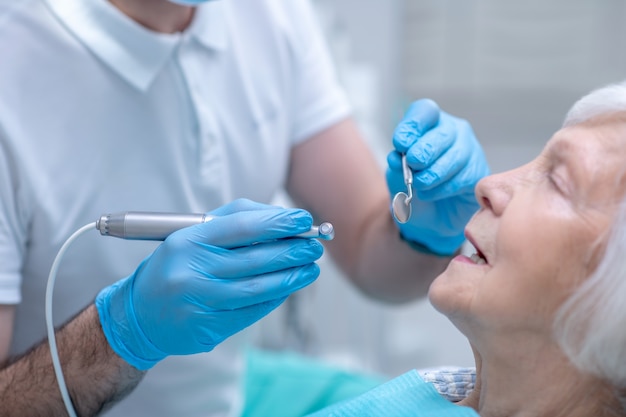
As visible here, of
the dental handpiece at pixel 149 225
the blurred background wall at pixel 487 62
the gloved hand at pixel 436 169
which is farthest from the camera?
the blurred background wall at pixel 487 62

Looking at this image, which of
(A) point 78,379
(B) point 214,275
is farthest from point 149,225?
(A) point 78,379

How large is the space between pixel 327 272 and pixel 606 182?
1.33 meters

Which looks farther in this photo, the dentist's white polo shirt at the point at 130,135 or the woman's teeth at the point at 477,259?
the dentist's white polo shirt at the point at 130,135

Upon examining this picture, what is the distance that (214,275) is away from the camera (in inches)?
39.1

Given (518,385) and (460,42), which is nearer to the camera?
(518,385)

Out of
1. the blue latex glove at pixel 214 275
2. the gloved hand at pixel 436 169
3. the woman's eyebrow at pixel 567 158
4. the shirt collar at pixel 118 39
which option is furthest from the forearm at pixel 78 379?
the woman's eyebrow at pixel 567 158

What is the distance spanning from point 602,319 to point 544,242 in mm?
109

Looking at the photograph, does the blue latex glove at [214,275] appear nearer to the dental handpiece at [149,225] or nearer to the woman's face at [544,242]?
the dental handpiece at [149,225]

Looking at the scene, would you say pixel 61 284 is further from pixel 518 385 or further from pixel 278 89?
pixel 518 385

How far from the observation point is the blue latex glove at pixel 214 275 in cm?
98

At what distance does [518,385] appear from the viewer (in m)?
0.98

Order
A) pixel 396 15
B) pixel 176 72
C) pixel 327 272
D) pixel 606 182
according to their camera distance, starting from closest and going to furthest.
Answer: pixel 606 182, pixel 176 72, pixel 327 272, pixel 396 15

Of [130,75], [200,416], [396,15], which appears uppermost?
[130,75]

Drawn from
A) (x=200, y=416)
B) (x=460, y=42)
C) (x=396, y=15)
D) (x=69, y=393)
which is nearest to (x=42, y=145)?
(x=69, y=393)
